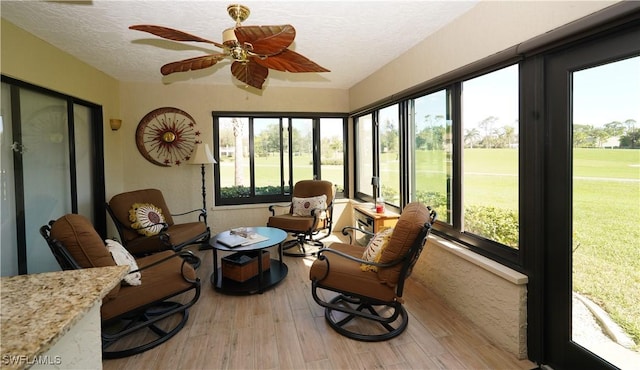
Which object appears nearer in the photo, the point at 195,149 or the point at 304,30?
the point at 304,30

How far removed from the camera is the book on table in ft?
10.2

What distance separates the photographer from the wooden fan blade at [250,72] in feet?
7.61

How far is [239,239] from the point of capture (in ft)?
10.6

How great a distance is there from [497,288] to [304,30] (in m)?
2.62

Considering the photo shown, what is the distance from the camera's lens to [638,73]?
4.95 feet

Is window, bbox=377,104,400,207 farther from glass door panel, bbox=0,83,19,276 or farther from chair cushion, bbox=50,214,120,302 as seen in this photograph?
glass door panel, bbox=0,83,19,276

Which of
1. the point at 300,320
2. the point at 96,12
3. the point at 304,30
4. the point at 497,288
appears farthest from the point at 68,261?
the point at 497,288

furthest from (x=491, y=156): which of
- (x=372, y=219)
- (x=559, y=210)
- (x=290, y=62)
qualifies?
(x=290, y=62)

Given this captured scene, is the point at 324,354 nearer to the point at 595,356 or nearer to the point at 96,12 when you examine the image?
the point at 595,356

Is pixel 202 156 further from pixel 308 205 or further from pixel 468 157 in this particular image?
pixel 468 157

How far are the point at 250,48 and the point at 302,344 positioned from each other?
81.4 inches

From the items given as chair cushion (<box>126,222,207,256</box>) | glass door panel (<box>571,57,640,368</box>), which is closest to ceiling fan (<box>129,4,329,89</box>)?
glass door panel (<box>571,57,640,368</box>)

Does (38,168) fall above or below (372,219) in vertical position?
above

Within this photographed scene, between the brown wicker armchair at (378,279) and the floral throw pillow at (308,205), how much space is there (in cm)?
189
